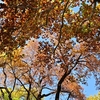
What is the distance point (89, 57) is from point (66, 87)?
5.64 metres

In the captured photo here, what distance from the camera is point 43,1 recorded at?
39.4ft

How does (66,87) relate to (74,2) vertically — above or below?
above

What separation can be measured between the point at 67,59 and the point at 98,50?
2.15 metres

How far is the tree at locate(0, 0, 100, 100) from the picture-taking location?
10836mm

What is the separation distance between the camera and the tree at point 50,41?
35.6ft

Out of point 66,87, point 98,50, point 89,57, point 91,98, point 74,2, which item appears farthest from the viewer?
point 91,98

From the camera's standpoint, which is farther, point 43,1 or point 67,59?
point 67,59

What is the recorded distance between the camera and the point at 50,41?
20328mm

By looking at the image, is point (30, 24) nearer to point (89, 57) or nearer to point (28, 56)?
point (89, 57)

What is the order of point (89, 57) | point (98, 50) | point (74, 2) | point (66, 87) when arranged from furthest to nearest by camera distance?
point (66, 87), point (89, 57), point (98, 50), point (74, 2)

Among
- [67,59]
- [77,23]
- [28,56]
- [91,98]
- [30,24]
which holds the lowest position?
[30,24]

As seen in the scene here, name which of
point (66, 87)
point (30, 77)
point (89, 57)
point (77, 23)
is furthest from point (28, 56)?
point (77, 23)

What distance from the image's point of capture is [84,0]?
11.6m

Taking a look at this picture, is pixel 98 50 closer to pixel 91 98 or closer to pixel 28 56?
pixel 28 56
